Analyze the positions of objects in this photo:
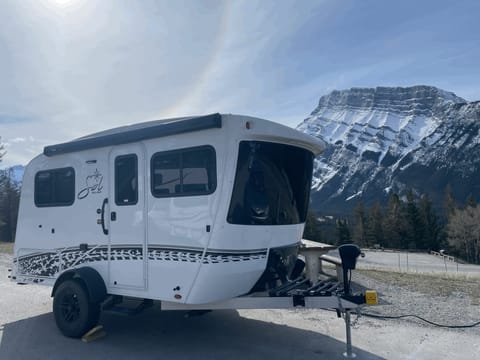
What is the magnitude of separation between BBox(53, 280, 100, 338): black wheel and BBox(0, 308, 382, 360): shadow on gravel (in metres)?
0.17

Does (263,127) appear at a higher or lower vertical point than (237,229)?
higher

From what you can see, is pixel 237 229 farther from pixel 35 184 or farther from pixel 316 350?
pixel 35 184

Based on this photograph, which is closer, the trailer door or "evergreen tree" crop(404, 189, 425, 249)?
the trailer door

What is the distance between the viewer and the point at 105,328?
648 centimetres

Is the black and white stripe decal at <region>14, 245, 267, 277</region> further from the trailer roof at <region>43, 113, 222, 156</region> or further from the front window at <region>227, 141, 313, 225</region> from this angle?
the trailer roof at <region>43, 113, 222, 156</region>

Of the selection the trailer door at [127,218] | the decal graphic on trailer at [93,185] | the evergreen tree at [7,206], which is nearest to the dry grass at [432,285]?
the trailer door at [127,218]

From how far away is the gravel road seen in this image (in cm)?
538

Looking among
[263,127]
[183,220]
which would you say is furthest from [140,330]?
[263,127]

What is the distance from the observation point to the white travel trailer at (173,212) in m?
4.99

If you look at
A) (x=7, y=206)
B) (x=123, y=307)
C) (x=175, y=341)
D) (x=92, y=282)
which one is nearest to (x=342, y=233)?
(x=7, y=206)

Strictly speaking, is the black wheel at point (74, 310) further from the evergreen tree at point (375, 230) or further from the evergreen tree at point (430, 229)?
the evergreen tree at point (375, 230)

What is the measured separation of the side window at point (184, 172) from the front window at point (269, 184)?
0.36 meters

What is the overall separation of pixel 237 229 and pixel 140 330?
8.69 feet

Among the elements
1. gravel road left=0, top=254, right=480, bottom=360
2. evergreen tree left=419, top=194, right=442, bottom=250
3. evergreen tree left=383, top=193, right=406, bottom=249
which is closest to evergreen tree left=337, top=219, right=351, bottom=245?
evergreen tree left=383, top=193, right=406, bottom=249
